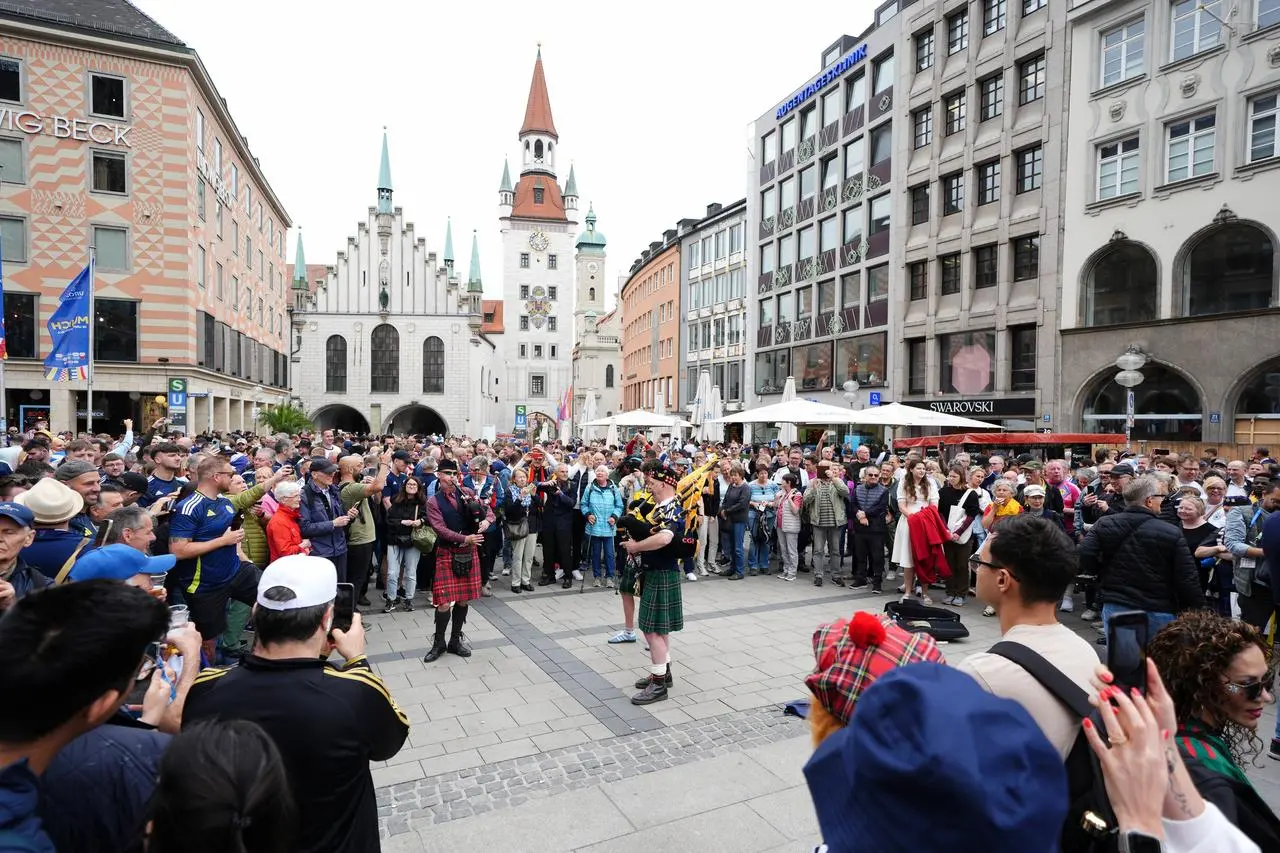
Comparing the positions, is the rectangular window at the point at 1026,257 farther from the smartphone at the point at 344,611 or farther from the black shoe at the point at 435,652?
the smartphone at the point at 344,611

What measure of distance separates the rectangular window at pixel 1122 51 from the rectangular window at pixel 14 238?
37807 millimetres

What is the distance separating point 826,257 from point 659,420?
51.9ft

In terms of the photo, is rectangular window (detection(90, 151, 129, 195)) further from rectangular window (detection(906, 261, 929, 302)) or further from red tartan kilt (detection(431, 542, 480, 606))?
rectangular window (detection(906, 261, 929, 302))

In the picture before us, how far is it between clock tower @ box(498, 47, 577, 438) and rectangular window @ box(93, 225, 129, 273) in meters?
44.1

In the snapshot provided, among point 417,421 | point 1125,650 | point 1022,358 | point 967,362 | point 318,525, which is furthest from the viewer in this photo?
point 417,421

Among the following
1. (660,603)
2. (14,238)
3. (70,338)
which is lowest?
(660,603)

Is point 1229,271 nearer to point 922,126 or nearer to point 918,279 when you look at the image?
point 918,279

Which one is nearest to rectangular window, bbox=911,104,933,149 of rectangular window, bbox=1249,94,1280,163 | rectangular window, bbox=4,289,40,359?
rectangular window, bbox=1249,94,1280,163

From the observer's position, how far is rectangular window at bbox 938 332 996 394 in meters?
26.4

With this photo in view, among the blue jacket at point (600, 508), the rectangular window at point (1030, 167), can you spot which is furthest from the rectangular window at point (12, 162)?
the rectangular window at point (1030, 167)

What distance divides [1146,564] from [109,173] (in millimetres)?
33684

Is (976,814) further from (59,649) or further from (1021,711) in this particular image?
(59,649)

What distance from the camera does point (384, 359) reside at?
57.8 m

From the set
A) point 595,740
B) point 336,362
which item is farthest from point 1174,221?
point 336,362
